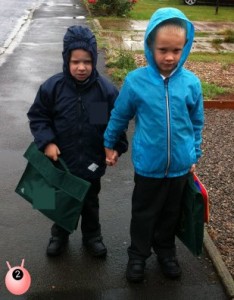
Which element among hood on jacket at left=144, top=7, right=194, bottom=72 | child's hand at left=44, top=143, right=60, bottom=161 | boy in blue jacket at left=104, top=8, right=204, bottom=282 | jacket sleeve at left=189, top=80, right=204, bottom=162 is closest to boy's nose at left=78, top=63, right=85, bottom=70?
boy in blue jacket at left=104, top=8, right=204, bottom=282

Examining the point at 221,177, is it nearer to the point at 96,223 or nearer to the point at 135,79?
the point at 96,223

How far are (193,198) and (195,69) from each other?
6.90m

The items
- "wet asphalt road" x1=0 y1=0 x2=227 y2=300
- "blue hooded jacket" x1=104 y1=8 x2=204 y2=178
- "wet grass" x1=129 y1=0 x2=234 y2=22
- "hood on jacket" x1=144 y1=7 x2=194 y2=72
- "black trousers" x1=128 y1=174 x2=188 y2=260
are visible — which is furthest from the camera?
"wet grass" x1=129 y1=0 x2=234 y2=22

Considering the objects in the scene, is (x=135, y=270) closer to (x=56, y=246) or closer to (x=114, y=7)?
(x=56, y=246)

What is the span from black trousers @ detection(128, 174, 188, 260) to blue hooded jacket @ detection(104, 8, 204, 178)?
0.31 ft

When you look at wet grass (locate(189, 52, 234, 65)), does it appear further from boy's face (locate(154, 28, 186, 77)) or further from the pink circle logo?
the pink circle logo

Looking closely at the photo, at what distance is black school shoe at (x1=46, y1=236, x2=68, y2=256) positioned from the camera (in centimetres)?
336

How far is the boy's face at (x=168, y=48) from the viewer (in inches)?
100

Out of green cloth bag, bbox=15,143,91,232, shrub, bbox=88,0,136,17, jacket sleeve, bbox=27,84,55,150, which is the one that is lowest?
shrub, bbox=88,0,136,17

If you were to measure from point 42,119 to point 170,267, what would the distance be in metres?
1.37

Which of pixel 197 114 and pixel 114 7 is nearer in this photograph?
pixel 197 114

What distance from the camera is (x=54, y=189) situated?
9.78 ft

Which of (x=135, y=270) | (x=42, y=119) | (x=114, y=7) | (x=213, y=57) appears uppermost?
(x=42, y=119)

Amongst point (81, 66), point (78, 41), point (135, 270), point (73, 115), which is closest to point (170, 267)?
point (135, 270)
